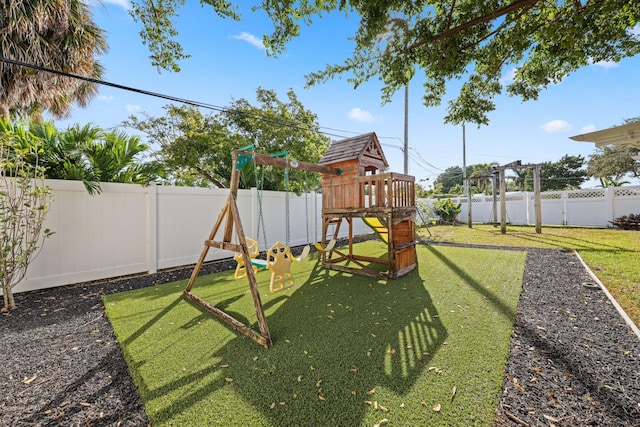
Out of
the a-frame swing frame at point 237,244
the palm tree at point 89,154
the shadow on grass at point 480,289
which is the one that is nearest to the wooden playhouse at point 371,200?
the shadow on grass at point 480,289

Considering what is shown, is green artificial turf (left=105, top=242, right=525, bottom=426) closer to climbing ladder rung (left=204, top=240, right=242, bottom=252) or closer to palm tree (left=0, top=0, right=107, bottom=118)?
climbing ladder rung (left=204, top=240, right=242, bottom=252)

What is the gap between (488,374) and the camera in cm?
215

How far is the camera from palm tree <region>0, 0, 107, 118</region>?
4219 millimetres

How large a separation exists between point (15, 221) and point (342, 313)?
4.79 meters

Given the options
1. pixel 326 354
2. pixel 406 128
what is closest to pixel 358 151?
pixel 326 354

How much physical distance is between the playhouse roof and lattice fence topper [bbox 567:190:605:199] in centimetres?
1259

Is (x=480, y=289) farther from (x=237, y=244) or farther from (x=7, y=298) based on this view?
(x=7, y=298)

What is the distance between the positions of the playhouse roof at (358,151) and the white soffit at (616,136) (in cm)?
405

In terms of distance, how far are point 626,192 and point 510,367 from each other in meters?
15.8

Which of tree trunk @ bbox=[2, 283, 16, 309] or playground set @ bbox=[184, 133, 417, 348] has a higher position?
playground set @ bbox=[184, 133, 417, 348]

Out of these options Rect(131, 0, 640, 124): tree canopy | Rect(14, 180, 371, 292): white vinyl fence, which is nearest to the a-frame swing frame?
Rect(14, 180, 371, 292): white vinyl fence

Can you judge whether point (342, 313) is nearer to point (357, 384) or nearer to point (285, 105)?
point (357, 384)

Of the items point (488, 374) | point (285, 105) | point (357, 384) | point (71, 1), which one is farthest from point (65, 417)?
point (285, 105)

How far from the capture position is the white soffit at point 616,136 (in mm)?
4719
